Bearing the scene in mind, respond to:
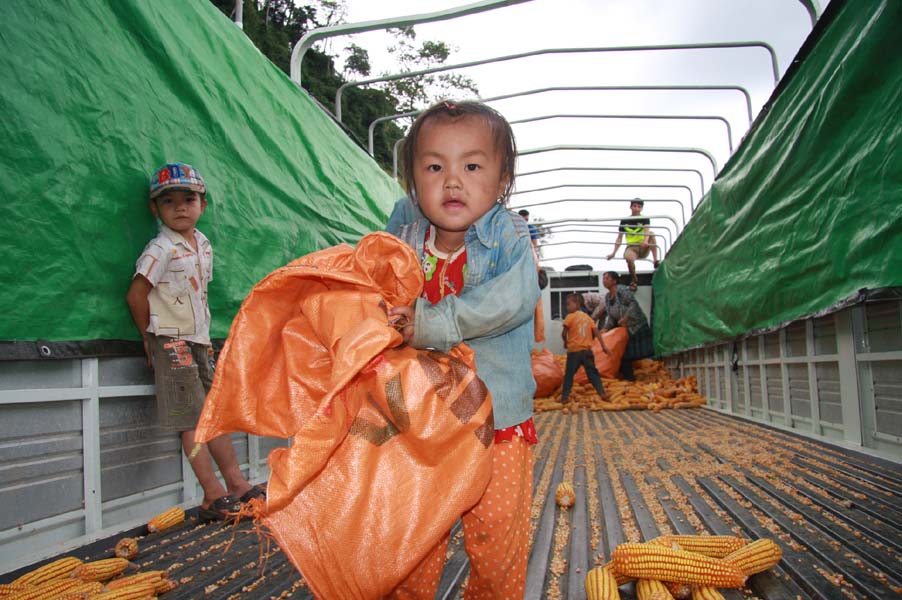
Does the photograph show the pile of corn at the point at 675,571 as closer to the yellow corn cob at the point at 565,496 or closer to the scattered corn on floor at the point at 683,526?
the scattered corn on floor at the point at 683,526

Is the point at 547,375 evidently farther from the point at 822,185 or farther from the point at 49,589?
the point at 49,589

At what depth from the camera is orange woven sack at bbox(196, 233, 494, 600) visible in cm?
105

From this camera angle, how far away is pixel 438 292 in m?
1.52

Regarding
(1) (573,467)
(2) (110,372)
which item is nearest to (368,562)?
(2) (110,372)

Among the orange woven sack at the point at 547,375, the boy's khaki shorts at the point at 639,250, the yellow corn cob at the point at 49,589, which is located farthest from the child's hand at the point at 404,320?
the boy's khaki shorts at the point at 639,250

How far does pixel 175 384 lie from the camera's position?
263cm

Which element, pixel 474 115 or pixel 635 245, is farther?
pixel 635 245

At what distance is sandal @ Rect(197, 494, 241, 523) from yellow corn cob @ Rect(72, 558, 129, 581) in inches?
25.1

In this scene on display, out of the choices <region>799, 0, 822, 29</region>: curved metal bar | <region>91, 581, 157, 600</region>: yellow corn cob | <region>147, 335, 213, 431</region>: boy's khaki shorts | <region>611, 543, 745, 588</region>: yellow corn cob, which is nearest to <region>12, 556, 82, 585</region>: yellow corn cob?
<region>91, 581, 157, 600</region>: yellow corn cob

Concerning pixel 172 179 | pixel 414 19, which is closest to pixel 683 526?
pixel 172 179

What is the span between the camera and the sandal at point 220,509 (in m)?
2.70

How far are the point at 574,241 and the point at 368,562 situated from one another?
37.4ft

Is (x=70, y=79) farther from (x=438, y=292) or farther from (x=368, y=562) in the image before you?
(x=368, y=562)

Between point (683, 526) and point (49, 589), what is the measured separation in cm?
241
